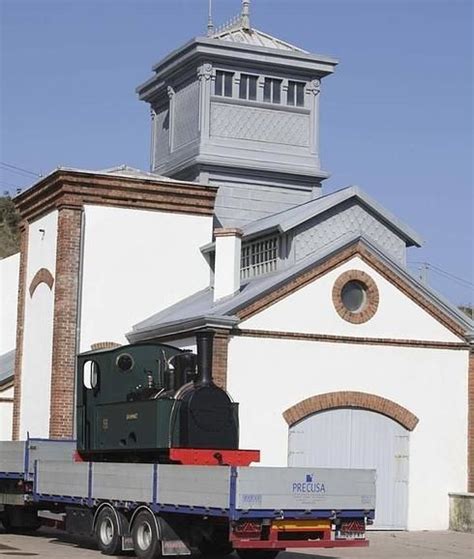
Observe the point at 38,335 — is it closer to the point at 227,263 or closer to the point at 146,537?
the point at 227,263

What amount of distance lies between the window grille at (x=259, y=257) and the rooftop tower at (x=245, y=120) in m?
2.82

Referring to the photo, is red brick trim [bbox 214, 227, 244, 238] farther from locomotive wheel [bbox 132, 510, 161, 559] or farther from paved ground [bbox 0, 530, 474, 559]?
locomotive wheel [bbox 132, 510, 161, 559]

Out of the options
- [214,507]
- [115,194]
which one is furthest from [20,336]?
[214,507]

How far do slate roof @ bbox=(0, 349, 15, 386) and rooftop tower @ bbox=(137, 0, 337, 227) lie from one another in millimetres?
6565

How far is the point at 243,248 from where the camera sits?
93.3ft

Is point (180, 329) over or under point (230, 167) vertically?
under

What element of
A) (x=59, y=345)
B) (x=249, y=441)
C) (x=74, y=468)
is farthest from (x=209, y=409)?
(x=59, y=345)

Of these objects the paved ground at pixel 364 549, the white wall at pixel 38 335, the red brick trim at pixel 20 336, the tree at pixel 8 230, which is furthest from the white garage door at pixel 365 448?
the tree at pixel 8 230

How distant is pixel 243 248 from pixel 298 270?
13.4 feet

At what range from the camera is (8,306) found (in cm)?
3609

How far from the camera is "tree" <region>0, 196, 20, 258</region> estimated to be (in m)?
83.9

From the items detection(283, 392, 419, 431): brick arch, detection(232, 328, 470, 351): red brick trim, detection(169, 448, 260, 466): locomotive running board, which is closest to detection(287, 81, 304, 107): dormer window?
detection(232, 328, 470, 351): red brick trim

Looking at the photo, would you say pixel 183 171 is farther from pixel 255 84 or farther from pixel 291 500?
pixel 291 500

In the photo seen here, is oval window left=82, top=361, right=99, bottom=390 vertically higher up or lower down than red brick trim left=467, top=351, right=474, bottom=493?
higher up
